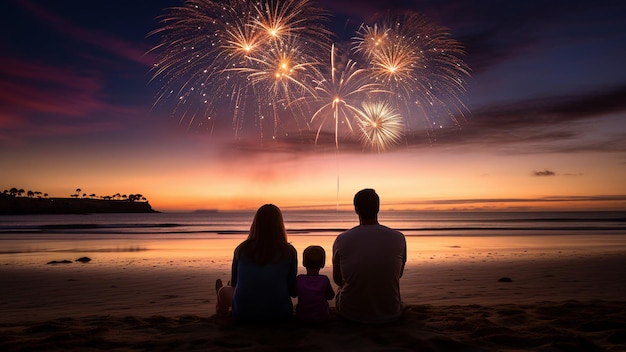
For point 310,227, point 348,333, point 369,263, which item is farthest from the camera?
point 310,227

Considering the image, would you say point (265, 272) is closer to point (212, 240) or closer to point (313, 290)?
point (313, 290)

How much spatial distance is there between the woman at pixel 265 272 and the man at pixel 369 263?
0.69 m

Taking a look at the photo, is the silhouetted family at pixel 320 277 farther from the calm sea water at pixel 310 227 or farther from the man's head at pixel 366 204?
the calm sea water at pixel 310 227

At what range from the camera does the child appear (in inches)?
265

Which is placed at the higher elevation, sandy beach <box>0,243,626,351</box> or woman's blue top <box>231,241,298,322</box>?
woman's blue top <box>231,241,298,322</box>

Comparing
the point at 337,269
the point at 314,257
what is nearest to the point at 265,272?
the point at 314,257

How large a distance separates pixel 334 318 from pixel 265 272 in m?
1.26

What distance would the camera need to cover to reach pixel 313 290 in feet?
22.3

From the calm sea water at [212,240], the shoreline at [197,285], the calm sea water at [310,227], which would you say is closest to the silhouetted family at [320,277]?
the shoreline at [197,285]

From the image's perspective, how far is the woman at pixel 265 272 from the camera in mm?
6488

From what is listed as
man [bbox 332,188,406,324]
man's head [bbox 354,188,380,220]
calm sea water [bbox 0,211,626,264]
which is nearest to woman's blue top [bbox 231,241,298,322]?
man [bbox 332,188,406,324]

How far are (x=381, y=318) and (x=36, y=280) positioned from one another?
1026 cm

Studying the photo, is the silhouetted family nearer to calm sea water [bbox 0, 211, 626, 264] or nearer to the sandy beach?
the sandy beach

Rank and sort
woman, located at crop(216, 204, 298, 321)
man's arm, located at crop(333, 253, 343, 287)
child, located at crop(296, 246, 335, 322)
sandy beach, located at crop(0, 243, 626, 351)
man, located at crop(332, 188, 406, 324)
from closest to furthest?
sandy beach, located at crop(0, 243, 626, 351) → man, located at crop(332, 188, 406, 324) → woman, located at crop(216, 204, 298, 321) → man's arm, located at crop(333, 253, 343, 287) → child, located at crop(296, 246, 335, 322)
